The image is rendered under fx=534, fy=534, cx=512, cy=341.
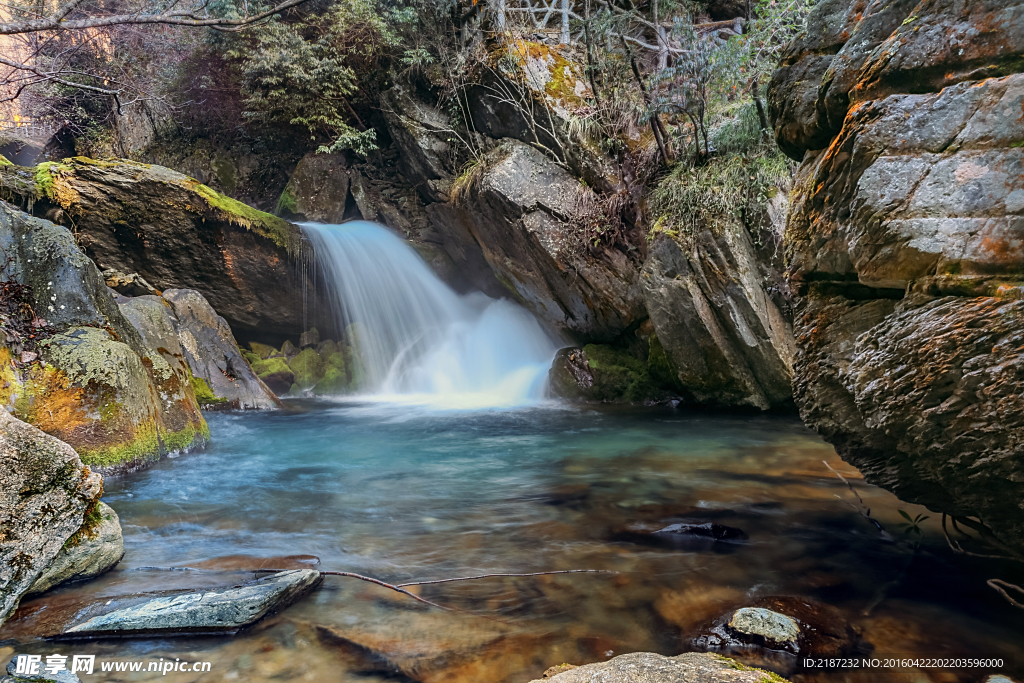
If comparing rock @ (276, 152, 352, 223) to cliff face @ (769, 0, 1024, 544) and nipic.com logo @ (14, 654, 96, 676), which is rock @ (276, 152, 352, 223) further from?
cliff face @ (769, 0, 1024, 544)

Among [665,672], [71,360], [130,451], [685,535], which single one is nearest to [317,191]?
[71,360]

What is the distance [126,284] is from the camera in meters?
9.55

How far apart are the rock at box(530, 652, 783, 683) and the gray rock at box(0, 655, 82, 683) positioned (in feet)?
5.84

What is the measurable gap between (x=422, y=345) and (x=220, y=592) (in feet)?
34.4

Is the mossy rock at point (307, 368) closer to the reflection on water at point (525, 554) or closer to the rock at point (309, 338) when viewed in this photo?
the rock at point (309, 338)

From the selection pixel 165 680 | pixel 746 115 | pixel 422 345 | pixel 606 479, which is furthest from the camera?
pixel 422 345

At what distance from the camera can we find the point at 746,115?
25.2 feet

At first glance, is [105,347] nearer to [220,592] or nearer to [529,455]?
[220,592]

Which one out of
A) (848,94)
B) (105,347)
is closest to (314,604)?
(848,94)

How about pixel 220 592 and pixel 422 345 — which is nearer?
pixel 220 592

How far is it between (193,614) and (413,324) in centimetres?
1082

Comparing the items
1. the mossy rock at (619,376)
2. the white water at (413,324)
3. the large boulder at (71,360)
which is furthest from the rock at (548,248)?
the large boulder at (71,360)

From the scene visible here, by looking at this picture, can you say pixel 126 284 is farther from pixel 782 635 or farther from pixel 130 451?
pixel 782 635

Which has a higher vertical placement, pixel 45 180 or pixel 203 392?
pixel 45 180
